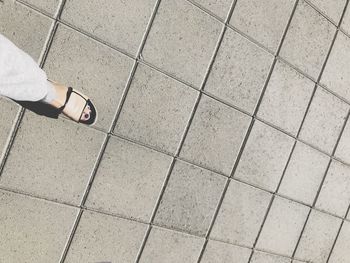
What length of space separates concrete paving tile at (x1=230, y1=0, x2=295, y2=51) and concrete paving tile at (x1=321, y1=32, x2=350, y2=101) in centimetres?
53

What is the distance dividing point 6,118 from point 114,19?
86cm

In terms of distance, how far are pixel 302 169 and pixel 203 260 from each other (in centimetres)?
105

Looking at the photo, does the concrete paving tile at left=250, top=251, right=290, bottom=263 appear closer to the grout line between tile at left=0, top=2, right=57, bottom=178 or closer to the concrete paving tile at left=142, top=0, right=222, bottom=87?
the concrete paving tile at left=142, top=0, right=222, bottom=87

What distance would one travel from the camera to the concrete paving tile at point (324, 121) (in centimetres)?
333

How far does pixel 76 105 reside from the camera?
2.45m

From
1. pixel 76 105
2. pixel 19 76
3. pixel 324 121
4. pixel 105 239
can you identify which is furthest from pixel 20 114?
pixel 324 121

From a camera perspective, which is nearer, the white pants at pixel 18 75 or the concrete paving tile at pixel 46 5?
the white pants at pixel 18 75

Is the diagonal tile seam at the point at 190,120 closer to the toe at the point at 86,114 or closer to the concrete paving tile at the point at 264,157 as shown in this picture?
the concrete paving tile at the point at 264,157

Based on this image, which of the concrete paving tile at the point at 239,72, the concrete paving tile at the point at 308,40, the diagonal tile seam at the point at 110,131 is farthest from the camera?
the concrete paving tile at the point at 308,40

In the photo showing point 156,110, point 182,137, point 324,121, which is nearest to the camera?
point 156,110

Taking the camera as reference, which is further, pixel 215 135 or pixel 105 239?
pixel 215 135

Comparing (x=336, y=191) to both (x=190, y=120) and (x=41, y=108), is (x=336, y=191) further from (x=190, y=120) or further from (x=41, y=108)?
(x=41, y=108)

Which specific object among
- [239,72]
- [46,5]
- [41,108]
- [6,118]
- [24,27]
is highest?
[239,72]

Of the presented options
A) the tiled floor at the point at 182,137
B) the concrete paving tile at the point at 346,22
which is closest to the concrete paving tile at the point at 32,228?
the tiled floor at the point at 182,137
